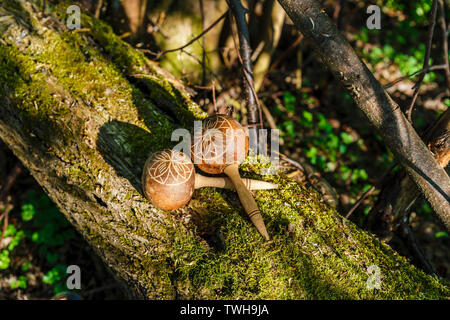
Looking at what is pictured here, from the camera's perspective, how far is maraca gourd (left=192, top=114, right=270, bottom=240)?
2283mm

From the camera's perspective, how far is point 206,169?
2414 mm

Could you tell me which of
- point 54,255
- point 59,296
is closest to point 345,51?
point 59,296

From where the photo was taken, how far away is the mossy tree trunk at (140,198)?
7.04 ft

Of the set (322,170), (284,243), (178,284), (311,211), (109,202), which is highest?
(322,170)

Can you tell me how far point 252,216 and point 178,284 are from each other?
2.27 ft

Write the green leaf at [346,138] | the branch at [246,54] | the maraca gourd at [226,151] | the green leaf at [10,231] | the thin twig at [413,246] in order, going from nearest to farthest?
the maraca gourd at [226,151]
the branch at [246,54]
the thin twig at [413,246]
the green leaf at [10,231]
the green leaf at [346,138]

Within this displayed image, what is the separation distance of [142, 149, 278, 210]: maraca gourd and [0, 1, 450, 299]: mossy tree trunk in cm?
21

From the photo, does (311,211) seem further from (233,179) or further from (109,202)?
(109,202)

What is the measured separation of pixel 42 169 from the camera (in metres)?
2.71

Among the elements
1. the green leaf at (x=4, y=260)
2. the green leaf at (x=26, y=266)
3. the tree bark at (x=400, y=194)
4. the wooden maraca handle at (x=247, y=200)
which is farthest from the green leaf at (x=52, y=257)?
the tree bark at (x=400, y=194)

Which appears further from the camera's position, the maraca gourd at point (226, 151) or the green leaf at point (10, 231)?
the green leaf at point (10, 231)

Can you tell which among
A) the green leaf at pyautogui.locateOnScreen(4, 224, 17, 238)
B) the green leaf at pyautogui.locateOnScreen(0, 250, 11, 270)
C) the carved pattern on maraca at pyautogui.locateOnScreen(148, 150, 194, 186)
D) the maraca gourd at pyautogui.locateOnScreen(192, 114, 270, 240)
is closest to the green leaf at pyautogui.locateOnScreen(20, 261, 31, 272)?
the green leaf at pyautogui.locateOnScreen(0, 250, 11, 270)

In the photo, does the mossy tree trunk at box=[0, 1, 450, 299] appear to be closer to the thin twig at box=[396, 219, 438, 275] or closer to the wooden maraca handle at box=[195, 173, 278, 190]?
the wooden maraca handle at box=[195, 173, 278, 190]

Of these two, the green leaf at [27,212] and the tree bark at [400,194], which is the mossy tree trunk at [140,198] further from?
the green leaf at [27,212]
